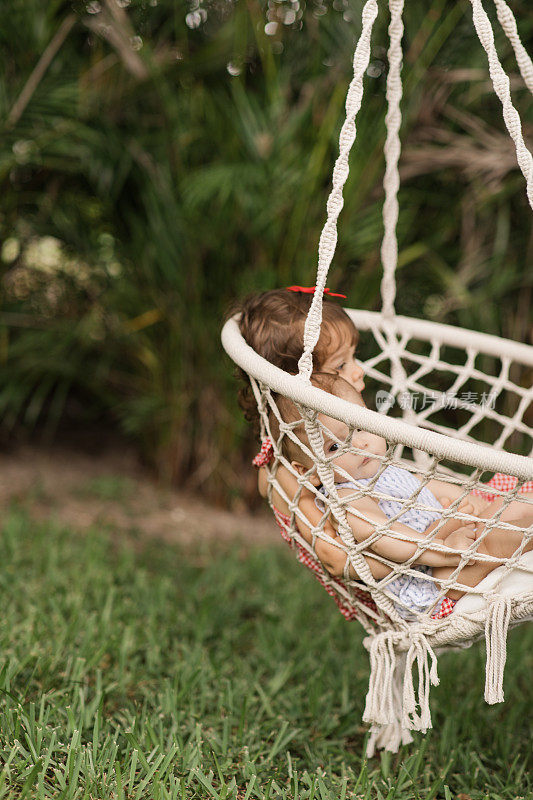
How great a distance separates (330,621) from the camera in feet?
7.21

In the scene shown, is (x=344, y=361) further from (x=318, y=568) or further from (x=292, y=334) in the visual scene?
(x=318, y=568)

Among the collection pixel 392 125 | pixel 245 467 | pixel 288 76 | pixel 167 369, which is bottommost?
pixel 245 467

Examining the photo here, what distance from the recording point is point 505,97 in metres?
1.23

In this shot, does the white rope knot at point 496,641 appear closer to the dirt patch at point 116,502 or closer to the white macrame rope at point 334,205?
the white macrame rope at point 334,205

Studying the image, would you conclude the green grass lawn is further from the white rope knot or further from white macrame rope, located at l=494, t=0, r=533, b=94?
white macrame rope, located at l=494, t=0, r=533, b=94

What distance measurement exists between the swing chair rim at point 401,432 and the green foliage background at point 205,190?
1.46 m

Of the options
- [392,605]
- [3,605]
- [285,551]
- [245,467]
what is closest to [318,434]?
[392,605]

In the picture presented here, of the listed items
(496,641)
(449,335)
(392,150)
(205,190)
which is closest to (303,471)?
(496,641)

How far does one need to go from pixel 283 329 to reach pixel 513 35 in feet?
2.19

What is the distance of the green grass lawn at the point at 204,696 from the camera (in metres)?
1.35

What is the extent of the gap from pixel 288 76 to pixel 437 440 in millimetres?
2003

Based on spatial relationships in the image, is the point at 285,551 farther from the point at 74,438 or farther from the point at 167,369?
the point at 74,438

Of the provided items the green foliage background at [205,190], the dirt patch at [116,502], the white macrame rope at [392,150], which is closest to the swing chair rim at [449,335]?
the white macrame rope at [392,150]

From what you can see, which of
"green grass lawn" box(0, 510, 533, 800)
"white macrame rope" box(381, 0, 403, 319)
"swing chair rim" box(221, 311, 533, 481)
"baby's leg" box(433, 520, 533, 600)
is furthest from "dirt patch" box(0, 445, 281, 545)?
"swing chair rim" box(221, 311, 533, 481)
